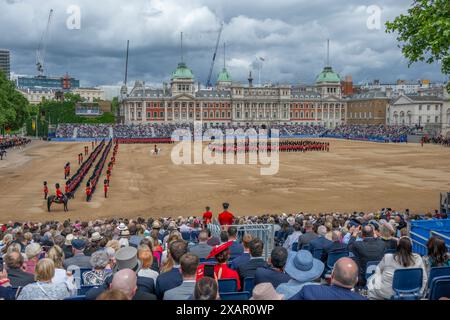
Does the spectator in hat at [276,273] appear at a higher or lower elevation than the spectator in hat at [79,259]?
higher

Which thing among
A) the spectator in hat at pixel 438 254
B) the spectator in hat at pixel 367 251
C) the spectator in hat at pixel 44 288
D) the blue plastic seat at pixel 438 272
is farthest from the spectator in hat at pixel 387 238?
the spectator in hat at pixel 44 288

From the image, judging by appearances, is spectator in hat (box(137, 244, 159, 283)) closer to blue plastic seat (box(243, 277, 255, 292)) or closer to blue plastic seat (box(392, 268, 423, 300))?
blue plastic seat (box(243, 277, 255, 292))

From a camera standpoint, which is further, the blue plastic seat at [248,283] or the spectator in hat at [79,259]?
the spectator in hat at [79,259]

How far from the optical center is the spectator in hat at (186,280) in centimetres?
532

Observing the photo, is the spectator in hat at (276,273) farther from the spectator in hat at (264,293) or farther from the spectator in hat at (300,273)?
the spectator in hat at (264,293)

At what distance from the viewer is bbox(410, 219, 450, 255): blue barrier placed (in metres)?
9.89

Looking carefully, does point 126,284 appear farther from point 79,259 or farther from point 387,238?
point 387,238

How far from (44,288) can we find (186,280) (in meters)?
1.73

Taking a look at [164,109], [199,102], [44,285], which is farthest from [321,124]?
[44,285]

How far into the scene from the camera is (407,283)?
19.7 ft

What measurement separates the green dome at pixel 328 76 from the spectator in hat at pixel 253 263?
128211mm

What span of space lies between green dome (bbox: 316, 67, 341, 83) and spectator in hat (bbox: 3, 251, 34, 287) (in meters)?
129

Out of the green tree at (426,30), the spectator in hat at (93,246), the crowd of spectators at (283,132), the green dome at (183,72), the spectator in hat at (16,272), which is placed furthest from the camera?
the green dome at (183,72)

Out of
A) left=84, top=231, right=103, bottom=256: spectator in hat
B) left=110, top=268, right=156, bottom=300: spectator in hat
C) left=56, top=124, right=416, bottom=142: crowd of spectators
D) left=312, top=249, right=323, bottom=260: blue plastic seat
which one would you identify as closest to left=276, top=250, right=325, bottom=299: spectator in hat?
left=110, top=268, right=156, bottom=300: spectator in hat
